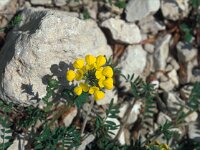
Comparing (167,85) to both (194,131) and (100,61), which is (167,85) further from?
(100,61)

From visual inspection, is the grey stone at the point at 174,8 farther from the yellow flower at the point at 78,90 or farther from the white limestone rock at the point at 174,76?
the yellow flower at the point at 78,90

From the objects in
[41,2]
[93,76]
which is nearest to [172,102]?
[93,76]

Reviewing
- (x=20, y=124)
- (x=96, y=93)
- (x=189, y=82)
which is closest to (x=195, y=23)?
(x=189, y=82)

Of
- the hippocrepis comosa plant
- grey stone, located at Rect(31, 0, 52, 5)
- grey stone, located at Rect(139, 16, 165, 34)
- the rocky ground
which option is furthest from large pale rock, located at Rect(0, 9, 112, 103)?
grey stone, located at Rect(139, 16, 165, 34)

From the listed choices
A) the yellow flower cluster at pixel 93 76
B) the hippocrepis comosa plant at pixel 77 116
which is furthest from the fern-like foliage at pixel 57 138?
the yellow flower cluster at pixel 93 76

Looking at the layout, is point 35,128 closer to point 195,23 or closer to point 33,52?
point 33,52

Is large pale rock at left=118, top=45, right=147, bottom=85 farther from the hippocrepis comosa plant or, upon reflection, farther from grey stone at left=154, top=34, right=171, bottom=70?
the hippocrepis comosa plant
